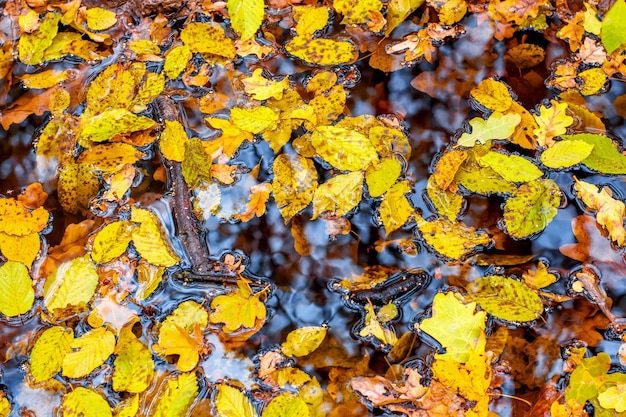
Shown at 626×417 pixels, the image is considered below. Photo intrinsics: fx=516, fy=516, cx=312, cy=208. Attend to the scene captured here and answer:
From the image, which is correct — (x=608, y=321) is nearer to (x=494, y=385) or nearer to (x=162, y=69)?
(x=494, y=385)

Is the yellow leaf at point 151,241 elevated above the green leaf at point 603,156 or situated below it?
below

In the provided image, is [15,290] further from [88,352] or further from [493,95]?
[493,95]

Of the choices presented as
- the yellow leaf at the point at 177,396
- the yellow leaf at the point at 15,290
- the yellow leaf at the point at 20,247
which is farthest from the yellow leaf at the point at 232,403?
the yellow leaf at the point at 20,247

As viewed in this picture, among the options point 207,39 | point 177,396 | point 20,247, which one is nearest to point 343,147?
point 207,39

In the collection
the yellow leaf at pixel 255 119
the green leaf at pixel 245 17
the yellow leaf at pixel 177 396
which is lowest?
the yellow leaf at pixel 177 396

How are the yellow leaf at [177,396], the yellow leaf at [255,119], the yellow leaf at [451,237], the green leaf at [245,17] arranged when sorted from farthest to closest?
the green leaf at [245,17] → the yellow leaf at [255,119] → the yellow leaf at [451,237] → the yellow leaf at [177,396]

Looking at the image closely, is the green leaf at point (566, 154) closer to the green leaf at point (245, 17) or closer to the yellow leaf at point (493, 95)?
the yellow leaf at point (493, 95)

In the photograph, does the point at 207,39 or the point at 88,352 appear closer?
the point at 88,352
